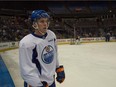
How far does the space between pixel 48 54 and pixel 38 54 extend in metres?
0.13

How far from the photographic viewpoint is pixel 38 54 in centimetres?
249

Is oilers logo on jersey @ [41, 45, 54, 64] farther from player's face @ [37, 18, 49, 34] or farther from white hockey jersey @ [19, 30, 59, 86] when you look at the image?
player's face @ [37, 18, 49, 34]

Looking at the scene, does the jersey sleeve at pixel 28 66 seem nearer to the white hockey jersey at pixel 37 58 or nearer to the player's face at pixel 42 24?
the white hockey jersey at pixel 37 58

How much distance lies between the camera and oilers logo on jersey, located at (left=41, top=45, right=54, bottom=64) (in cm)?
253

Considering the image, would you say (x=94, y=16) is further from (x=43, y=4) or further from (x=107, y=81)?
(x=107, y=81)

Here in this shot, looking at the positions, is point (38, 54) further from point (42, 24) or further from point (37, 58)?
point (42, 24)

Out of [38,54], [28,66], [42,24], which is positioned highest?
[42,24]

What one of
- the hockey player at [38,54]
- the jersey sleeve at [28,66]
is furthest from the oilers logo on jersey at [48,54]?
the jersey sleeve at [28,66]

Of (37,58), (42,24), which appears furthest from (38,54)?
(42,24)

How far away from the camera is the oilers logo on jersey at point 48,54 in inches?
99.4

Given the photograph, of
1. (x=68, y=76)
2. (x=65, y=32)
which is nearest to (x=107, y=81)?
(x=68, y=76)

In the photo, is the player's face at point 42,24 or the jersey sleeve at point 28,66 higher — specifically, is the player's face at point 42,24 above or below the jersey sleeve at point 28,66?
above

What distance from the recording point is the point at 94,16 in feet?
109

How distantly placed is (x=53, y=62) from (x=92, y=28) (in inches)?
1081
